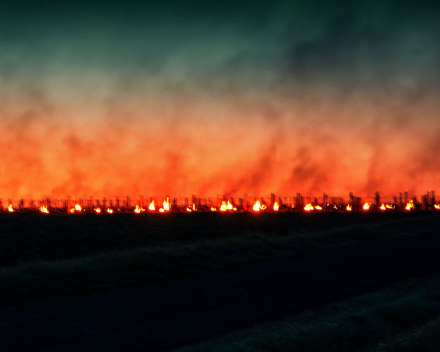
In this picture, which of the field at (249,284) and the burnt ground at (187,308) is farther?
the field at (249,284)

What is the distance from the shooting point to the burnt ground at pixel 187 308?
12062 millimetres

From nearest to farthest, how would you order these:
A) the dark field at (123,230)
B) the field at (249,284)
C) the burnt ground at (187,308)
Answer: the burnt ground at (187,308) < the field at (249,284) < the dark field at (123,230)

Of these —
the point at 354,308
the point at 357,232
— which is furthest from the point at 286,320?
the point at 357,232

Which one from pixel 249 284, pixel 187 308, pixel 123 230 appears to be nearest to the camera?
pixel 187 308

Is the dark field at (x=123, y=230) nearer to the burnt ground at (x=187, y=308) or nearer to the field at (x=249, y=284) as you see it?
the field at (x=249, y=284)

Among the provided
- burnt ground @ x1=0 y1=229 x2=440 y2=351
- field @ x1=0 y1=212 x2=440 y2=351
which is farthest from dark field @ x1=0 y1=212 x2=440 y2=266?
burnt ground @ x1=0 y1=229 x2=440 y2=351

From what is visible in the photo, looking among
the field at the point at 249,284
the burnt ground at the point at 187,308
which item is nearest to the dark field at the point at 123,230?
the field at the point at 249,284

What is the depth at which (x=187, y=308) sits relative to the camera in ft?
51.1

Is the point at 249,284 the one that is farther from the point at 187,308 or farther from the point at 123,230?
the point at 123,230

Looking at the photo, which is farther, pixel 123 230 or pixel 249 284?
pixel 123 230

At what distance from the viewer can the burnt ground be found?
1206cm

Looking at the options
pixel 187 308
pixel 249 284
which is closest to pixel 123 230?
pixel 249 284

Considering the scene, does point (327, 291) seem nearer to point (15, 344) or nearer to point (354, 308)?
point (354, 308)

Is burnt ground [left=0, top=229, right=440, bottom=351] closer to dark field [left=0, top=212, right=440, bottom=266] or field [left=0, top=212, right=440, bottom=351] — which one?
A: field [left=0, top=212, right=440, bottom=351]
